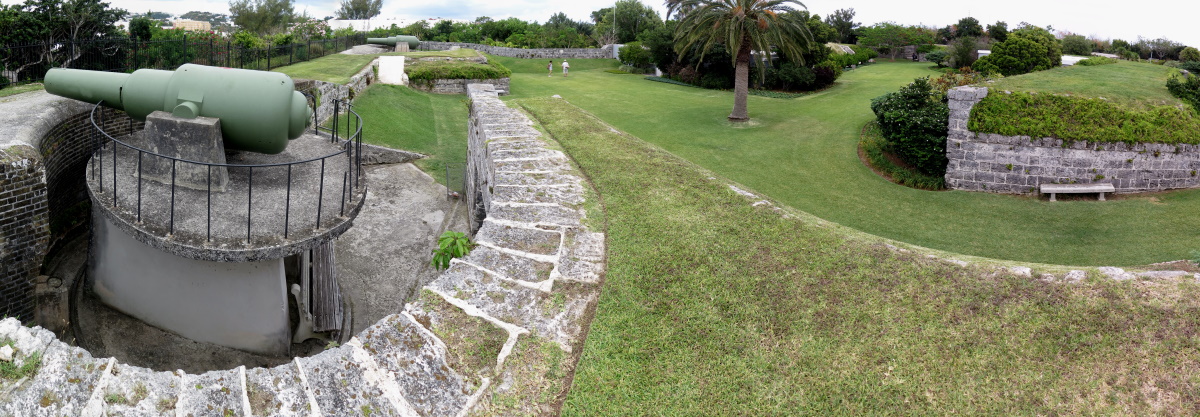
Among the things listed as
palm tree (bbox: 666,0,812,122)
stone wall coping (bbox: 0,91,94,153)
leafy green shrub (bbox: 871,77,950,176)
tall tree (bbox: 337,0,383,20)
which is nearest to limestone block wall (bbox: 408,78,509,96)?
palm tree (bbox: 666,0,812,122)

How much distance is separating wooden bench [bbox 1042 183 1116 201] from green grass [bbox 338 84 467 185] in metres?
Result: 12.0

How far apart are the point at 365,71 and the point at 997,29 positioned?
33.7 metres

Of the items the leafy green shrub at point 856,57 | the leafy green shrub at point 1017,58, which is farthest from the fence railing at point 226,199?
the leafy green shrub at point 856,57

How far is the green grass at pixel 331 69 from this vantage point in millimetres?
19750

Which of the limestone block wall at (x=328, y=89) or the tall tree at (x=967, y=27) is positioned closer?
the limestone block wall at (x=328, y=89)

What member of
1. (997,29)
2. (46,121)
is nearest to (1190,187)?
(46,121)

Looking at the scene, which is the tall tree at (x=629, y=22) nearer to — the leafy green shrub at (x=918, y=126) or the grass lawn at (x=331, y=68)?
the grass lawn at (x=331, y=68)

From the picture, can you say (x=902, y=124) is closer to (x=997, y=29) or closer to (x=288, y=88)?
(x=288, y=88)

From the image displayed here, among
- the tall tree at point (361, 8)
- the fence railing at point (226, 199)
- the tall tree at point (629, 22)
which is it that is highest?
the tall tree at point (361, 8)

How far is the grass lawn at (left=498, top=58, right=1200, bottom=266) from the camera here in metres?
11.2

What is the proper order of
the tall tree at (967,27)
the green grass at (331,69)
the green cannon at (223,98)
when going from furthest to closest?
the tall tree at (967,27) < the green grass at (331,69) < the green cannon at (223,98)

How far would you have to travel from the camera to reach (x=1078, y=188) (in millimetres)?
13125

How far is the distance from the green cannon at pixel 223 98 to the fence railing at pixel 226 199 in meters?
0.44

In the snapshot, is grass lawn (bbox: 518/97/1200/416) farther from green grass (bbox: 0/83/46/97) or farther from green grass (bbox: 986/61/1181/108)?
green grass (bbox: 986/61/1181/108)
